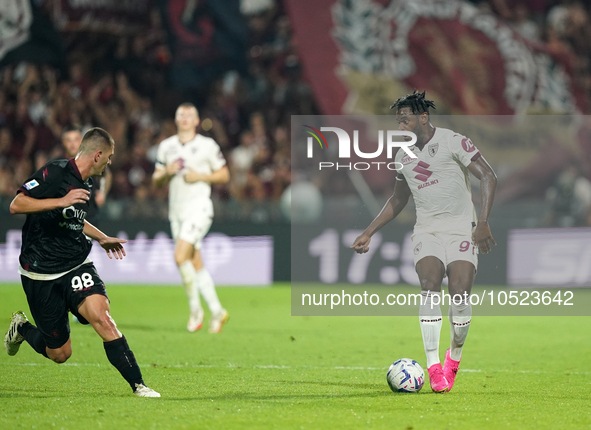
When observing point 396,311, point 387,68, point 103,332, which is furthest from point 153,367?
point 387,68

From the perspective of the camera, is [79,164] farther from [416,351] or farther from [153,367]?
[416,351]

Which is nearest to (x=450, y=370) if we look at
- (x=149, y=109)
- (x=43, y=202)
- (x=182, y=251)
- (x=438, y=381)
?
(x=438, y=381)

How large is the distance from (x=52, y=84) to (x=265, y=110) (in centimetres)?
485

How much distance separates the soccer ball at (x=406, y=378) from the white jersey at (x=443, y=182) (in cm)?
106

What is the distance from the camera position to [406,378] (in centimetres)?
614

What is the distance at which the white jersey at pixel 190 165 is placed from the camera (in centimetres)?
1028

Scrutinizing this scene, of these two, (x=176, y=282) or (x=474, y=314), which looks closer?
(x=474, y=314)

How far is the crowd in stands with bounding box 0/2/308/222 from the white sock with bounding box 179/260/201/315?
19.0 feet

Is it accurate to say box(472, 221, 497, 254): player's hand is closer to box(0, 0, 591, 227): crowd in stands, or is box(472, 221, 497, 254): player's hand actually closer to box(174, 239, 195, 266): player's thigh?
box(174, 239, 195, 266): player's thigh

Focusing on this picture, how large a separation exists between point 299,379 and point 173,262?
371 inches

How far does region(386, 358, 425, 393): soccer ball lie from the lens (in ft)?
20.2

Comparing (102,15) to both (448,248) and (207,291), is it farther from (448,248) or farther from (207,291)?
(448,248)

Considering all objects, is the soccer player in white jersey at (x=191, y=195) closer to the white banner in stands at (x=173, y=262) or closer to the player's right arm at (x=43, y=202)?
the player's right arm at (x=43, y=202)

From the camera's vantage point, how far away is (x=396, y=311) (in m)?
13.2
